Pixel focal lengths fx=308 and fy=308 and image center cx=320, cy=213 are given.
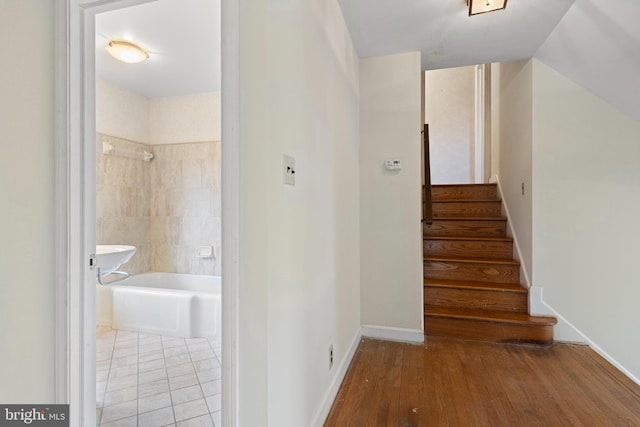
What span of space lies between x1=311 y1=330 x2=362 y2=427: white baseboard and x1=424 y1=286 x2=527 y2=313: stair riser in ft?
2.89

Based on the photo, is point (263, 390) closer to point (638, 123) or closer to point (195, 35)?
point (195, 35)

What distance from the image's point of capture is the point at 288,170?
1193 millimetres

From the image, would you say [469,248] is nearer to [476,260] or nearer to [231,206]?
[476,260]

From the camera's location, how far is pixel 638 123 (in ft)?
7.81

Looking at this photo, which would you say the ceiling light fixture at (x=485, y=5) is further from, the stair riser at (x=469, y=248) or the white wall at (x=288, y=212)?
the stair riser at (x=469, y=248)

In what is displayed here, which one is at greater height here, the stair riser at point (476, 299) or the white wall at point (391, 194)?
the white wall at point (391, 194)

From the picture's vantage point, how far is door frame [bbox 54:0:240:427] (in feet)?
3.51

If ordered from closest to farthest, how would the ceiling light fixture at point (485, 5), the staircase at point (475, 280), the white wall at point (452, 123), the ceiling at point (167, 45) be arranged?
the ceiling light fixture at point (485, 5)
the ceiling at point (167, 45)
the staircase at point (475, 280)
the white wall at point (452, 123)

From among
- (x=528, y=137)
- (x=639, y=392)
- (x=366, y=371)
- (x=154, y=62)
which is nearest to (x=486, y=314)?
(x=639, y=392)

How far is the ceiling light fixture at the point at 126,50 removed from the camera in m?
2.41

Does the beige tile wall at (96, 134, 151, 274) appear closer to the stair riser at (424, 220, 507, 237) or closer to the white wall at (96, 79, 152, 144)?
the white wall at (96, 79, 152, 144)

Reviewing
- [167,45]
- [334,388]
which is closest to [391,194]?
[334,388]

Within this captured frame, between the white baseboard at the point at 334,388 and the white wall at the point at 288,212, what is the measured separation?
0.02 metres

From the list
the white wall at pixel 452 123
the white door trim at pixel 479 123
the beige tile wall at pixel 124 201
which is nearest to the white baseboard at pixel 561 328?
the white door trim at pixel 479 123
